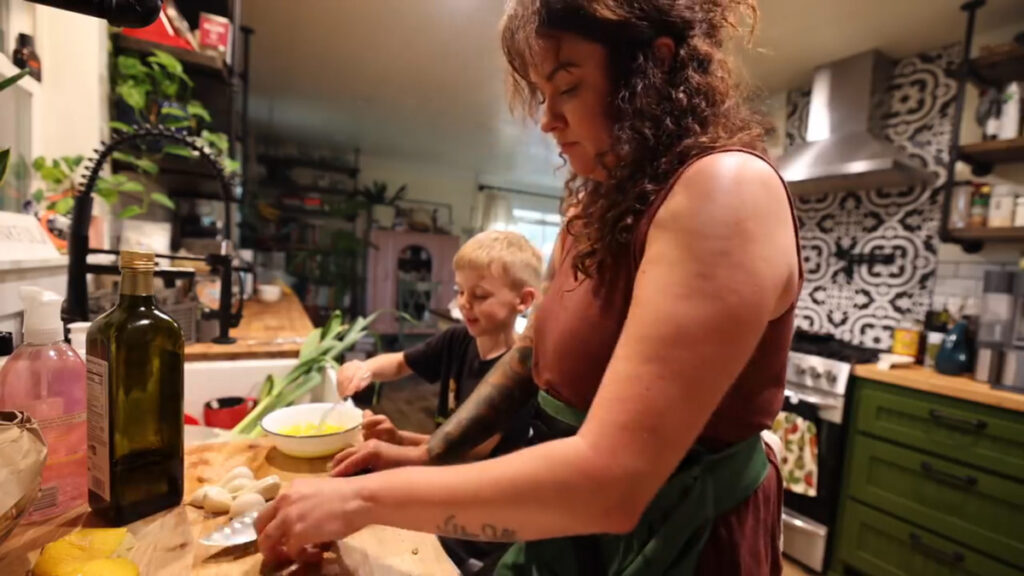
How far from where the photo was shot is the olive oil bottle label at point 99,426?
46 cm

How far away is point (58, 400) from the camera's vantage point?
1.64 ft

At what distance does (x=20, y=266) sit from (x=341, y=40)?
207 cm

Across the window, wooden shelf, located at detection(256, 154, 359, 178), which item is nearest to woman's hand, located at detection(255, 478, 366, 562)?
wooden shelf, located at detection(256, 154, 359, 178)

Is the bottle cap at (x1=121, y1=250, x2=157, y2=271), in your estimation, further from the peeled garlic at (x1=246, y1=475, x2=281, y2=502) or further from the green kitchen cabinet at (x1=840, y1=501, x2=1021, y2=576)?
the green kitchen cabinet at (x1=840, y1=501, x2=1021, y2=576)

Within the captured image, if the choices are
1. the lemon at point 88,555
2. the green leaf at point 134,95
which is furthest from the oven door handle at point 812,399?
the green leaf at point 134,95

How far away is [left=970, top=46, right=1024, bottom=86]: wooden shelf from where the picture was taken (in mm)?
1643

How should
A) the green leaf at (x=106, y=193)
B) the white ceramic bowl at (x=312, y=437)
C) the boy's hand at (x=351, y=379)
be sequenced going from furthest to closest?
1. the green leaf at (x=106, y=193)
2. the boy's hand at (x=351, y=379)
3. the white ceramic bowl at (x=312, y=437)

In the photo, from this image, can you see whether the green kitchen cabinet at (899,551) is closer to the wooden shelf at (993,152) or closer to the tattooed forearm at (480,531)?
the wooden shelf at (993,152)

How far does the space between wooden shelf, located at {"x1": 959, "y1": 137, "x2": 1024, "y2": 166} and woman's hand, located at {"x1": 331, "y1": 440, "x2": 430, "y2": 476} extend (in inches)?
90.7

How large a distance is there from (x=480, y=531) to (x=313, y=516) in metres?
0.14

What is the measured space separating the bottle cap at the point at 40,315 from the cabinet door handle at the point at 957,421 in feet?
7.19

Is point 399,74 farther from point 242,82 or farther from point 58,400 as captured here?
point 58,400

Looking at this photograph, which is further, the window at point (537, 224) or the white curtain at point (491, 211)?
the window at point (537, 224)

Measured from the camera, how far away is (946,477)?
5.03 feet
